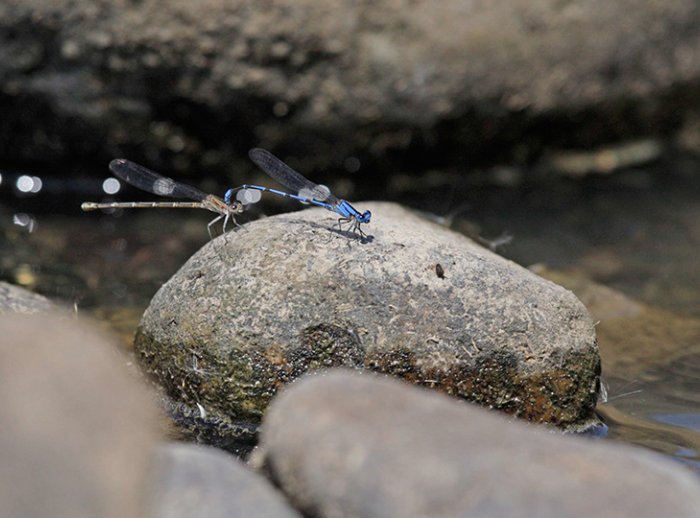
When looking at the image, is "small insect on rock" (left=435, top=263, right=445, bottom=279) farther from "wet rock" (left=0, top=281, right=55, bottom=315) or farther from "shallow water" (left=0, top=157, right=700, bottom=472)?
"wet rock" (left=0, top=281, right=55, bottom=315)

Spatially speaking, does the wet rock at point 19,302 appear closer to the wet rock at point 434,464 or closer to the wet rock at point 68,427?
the wet rock at point 68,427

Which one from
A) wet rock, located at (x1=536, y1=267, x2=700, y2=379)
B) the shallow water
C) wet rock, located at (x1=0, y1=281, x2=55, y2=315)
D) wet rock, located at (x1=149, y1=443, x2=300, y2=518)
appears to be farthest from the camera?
wet rock, located at (x1=536, y1=267, x2=700, y2=379)

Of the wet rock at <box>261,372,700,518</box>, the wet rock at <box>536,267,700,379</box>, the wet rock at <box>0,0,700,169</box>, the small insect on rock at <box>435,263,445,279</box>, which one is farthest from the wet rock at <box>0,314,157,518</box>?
the wet rock at <box>0,0,700,169</box>

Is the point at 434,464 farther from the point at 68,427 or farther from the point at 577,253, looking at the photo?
the point at 577,253

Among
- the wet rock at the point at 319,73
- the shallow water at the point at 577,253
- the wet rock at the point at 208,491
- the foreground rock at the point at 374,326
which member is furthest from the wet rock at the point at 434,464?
the wet rock at the point at 319,73

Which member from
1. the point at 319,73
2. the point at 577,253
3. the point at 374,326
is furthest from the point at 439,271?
the point at 319,73

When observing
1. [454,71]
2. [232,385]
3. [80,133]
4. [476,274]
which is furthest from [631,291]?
[80,133]
